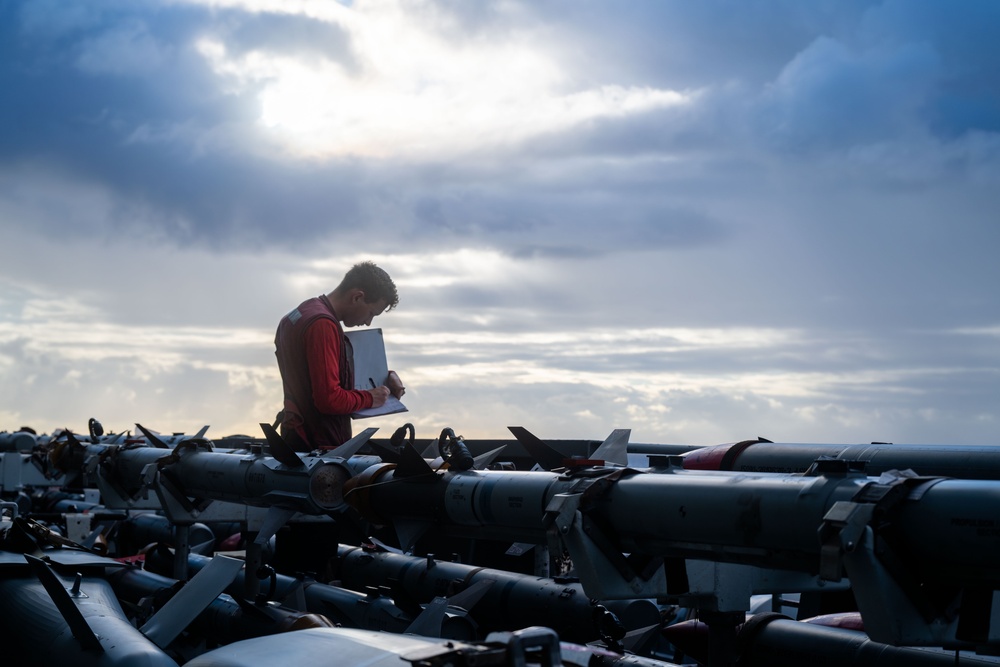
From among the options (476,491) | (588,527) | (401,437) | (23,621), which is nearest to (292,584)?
(401,437)

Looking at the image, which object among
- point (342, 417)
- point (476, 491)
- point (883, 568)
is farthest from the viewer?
point (342, 417)

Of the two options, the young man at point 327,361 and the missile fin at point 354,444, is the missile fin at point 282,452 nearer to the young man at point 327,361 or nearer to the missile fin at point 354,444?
the missile fin at point 354,444

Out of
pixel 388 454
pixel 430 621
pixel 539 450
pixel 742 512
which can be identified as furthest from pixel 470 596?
pixel 742 512

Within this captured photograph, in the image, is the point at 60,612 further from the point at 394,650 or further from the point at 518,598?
the point at 394,650

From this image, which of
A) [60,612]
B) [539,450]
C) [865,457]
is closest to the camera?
[539,450]

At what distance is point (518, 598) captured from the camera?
695cm

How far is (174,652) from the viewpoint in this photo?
7.29m

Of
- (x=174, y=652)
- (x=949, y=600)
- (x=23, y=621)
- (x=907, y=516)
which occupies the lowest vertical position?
(x=174, y=652)

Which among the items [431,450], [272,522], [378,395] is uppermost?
[378,395]

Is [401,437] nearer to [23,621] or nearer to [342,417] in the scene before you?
[342,417]

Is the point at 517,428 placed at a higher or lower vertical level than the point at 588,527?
higher

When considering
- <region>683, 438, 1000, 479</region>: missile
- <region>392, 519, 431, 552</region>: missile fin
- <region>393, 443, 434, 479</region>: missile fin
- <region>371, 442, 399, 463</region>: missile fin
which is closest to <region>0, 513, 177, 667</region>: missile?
<region>392, 519, 431, 552</region>: missile fin

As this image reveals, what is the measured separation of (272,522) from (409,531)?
154 cm

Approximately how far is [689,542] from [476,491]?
165 centimetres
